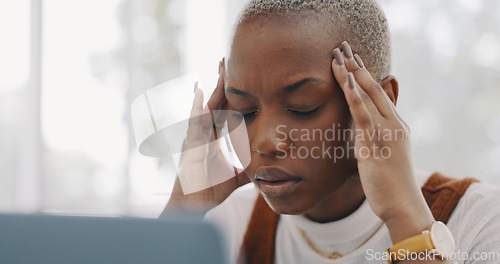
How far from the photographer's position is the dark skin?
2.07 ft

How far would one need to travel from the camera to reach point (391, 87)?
77 centimetres

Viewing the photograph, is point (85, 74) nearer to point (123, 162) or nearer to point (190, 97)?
point (123, 162)

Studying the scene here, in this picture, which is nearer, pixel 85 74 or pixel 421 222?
pixel 421 222

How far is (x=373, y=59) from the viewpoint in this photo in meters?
0.73

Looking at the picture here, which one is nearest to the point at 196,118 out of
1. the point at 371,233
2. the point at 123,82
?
the point at 371,233

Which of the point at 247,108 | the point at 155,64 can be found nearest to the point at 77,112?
the point at 155,64

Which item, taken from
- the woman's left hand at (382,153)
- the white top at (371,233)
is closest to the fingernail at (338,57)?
the woman's left hand at (382,153)

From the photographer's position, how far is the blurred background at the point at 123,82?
227 centimetres

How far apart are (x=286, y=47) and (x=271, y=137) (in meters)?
0.12

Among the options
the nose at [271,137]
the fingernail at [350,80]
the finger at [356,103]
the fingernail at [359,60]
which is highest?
the fingernail at [359,60]

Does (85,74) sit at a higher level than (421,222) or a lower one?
lower

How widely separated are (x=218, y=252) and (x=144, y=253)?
0.12 feet

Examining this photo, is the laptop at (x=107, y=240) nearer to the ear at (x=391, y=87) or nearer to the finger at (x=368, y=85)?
the finger at (x=368, y=85)

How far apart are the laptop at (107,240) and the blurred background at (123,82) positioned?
1.94 m
